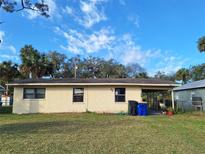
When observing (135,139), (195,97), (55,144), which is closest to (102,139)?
(135,139)

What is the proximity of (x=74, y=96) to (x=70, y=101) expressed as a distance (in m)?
0.52

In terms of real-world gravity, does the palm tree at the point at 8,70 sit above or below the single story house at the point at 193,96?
above

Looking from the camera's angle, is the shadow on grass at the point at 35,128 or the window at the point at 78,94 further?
the window at the point at 78,94

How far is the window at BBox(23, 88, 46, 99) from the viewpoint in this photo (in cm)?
2122

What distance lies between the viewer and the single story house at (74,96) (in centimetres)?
2094

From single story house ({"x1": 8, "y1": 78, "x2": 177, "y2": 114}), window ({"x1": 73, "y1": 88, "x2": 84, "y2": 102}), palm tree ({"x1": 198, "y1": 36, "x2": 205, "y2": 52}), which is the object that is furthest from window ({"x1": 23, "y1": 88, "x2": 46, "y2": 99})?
palm tree ({"x1": 198, "y1": 36, "x2": 205, "y2": 52})

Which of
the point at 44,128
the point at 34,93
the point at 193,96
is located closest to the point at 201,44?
the point at 193,96

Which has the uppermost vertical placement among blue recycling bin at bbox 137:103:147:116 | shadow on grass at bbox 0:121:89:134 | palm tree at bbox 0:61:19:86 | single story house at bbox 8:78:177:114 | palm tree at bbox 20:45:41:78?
palm tree at bbox 20:45:41:78

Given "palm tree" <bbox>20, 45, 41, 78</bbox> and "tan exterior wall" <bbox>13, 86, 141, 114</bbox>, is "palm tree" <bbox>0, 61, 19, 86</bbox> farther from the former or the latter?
"tan exterior wall" <bbox>13, 86, 141, 114</bbox>

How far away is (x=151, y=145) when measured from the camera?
25.7ft

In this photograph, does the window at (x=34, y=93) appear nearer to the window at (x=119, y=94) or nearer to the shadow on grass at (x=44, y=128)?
the window at (x=119, y=94)

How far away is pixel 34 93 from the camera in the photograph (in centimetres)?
2128

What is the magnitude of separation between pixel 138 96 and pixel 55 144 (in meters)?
13.9

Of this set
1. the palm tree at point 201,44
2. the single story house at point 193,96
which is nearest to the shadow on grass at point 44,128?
the single story house at point 193,96
